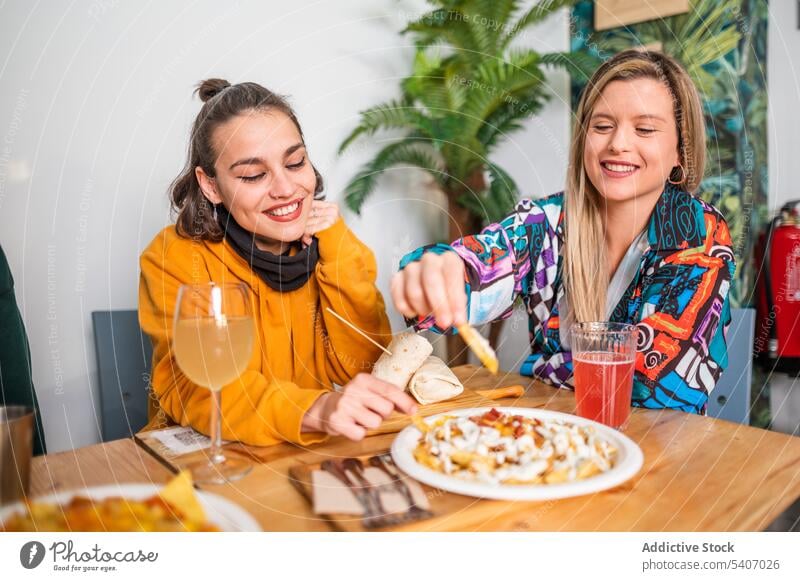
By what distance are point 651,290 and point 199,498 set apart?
56 centimetres

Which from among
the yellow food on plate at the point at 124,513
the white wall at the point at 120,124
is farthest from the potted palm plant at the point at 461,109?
the yellow food on plate at the point at 124,513

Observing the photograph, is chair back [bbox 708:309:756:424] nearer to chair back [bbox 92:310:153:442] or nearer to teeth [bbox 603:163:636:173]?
teeth [bbox 603:163:636:173]

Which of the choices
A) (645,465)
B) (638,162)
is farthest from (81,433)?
(638,162)

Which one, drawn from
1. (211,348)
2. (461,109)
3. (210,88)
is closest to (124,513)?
(211,348)

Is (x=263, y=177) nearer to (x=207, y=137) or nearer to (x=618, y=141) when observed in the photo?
(x=207, y=137)

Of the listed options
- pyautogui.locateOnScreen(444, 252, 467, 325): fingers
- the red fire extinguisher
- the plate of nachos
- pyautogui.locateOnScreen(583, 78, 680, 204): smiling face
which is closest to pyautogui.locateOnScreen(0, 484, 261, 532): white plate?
the plate of nachos

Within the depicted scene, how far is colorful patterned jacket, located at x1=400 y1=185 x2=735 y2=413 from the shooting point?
0.64 metres

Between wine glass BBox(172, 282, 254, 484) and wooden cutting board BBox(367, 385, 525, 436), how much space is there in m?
0.13

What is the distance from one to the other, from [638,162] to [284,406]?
54cm

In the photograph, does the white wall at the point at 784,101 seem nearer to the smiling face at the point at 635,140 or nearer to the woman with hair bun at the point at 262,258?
the smiling face at the point at 635,140

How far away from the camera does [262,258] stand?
0.71 m

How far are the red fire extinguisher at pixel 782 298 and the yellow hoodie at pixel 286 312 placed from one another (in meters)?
0.56

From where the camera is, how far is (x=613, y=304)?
2.47 ft

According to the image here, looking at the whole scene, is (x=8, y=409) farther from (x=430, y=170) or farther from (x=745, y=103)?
(x=745, y=103)
